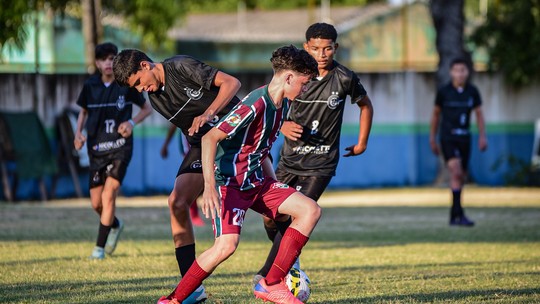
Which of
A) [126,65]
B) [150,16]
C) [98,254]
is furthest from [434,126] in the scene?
[150,16]

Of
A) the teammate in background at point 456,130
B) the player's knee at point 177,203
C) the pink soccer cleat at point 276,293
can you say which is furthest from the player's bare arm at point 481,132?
the pink soccer cleat at point 276,293

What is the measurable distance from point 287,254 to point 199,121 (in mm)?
1159

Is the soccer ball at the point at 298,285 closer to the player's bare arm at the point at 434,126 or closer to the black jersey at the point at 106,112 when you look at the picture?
the black jersey at the point at 106,112

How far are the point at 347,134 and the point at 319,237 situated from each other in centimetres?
1147

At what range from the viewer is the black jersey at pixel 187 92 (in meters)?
7.39

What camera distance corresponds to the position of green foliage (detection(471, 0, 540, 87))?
24.2 metres

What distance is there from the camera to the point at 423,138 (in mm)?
24188

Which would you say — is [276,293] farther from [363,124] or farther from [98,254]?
[98,254]

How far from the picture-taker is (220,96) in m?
7.27

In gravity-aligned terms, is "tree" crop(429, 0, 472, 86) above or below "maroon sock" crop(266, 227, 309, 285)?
above

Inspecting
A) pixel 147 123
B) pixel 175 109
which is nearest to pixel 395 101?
pixel 147 123

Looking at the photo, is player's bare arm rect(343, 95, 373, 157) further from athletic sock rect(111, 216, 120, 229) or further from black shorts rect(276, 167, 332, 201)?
athletic sock rect(111, 216, 120, 229)

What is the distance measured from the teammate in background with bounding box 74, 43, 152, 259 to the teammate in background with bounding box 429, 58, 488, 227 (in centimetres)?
491

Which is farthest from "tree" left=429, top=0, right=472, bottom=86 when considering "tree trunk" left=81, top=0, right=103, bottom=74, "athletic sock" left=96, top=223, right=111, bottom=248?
"athletic sock" left=96, top=223, right=111, bottom=248
